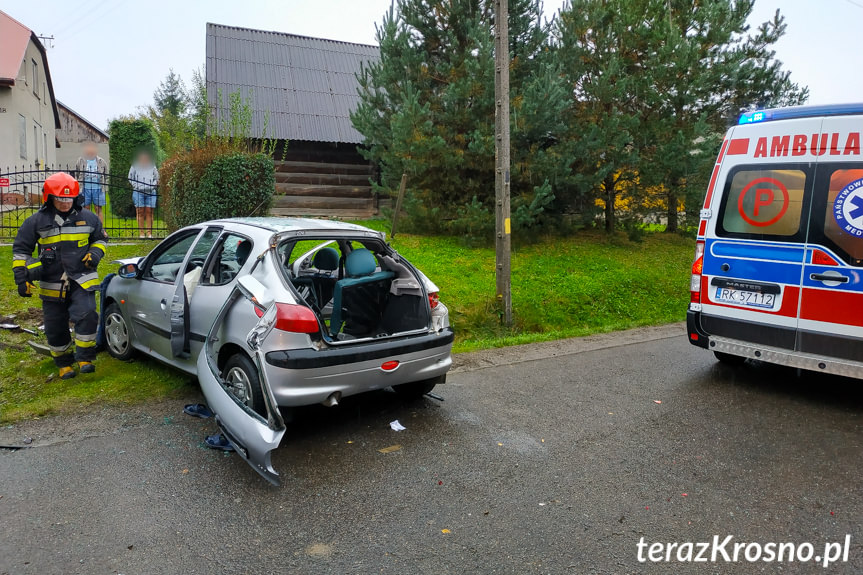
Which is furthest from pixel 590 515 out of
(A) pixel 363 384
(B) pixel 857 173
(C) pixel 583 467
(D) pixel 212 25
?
(D) pixel 212 25

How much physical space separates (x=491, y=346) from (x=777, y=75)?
37.6 ft

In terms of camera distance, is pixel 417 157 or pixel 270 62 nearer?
pixel 417 157

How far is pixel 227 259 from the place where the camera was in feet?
16.9

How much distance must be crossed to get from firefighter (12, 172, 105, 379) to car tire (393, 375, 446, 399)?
2.93m

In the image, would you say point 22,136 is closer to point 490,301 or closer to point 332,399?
point 490,301

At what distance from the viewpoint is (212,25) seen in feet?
63.3

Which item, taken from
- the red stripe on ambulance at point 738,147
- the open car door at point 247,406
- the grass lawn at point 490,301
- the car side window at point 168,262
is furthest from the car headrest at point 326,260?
the red stripe on ambulance at point 738,147

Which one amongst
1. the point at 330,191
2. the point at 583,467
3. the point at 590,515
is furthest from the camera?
the point at 330,191

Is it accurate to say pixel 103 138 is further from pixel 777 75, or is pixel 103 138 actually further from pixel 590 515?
pixel 590 515

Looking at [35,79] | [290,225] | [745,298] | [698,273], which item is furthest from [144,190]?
[35,79]

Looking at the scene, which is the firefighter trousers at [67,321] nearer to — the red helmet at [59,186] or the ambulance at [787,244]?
the red helmet at [59,186]

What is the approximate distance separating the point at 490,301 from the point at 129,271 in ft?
16.2

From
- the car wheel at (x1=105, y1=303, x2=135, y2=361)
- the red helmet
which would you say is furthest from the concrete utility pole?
the red helmet

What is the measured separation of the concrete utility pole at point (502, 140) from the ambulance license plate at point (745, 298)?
316 centimetres
